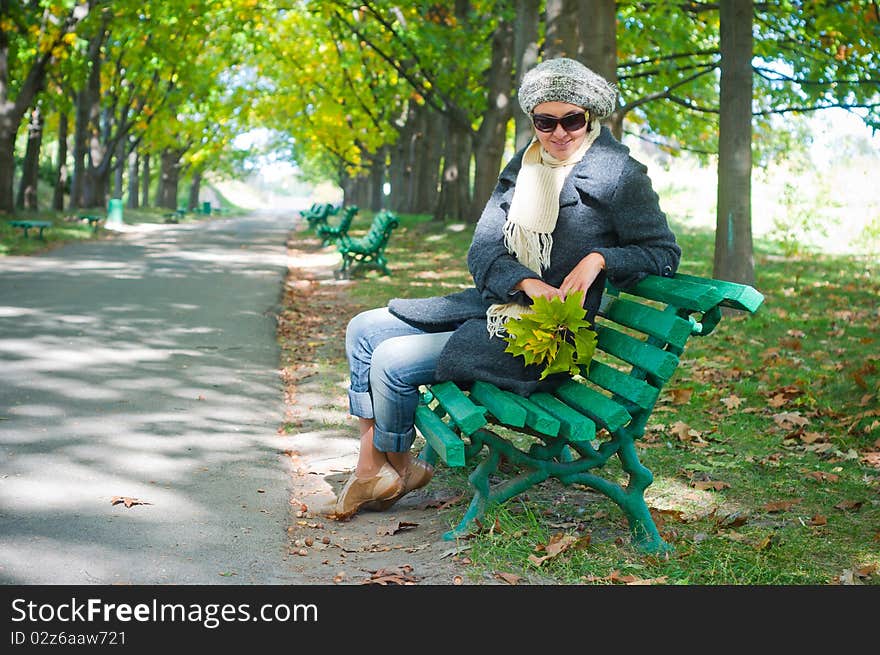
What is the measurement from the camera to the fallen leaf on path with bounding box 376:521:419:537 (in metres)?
4.48

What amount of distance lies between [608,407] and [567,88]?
4.38 ft

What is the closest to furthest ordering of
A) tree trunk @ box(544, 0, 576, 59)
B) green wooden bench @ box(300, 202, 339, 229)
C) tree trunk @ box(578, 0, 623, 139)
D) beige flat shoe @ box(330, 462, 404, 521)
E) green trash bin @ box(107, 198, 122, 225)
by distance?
1. beige flat shoe @ box(330, 462, 404, 521)
2. tree trunk @ box(578, 0, 623, 139)
3. tree trunk @ box(544, 0, 576, 59)
4. green wooden bench @ box(300, 202, 339, 229)
5. green trash bin @ box(107, 198, 122, 225)

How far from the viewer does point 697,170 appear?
109 ft

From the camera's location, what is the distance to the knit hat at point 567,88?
14.0 ft

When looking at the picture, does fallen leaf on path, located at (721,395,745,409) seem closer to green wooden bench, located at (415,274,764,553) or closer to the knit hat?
green wooden bench, located at (415,274,764,553)

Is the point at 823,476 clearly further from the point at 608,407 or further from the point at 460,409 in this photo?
the point at 460,409

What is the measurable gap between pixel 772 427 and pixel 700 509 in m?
Result: 1.78

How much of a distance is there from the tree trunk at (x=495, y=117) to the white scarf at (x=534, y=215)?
1664 cm

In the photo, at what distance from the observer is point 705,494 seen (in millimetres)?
5051

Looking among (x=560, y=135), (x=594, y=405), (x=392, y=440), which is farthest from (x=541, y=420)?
(x=560, y=135)

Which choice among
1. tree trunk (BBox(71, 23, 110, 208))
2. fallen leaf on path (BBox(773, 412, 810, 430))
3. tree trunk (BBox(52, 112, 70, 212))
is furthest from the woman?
tree trunk (BBox(52, 112, 70, 212))

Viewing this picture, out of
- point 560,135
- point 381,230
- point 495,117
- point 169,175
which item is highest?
point 495,117

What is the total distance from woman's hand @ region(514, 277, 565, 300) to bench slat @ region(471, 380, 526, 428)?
407 millimetres
